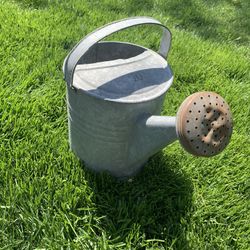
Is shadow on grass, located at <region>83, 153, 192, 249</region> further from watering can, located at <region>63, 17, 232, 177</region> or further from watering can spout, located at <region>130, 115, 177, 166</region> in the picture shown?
watering can spout, located at <region>130, 115, 177, 166</region>

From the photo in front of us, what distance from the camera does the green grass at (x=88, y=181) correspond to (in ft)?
5.22

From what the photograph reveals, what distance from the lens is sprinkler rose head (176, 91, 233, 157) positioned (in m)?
1.31

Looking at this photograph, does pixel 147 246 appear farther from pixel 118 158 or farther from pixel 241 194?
pixel 241 194

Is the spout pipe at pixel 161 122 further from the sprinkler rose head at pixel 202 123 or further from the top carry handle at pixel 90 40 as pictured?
the top carry handle at pixel 90 40

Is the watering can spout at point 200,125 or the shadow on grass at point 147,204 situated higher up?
the watering can spout at point 200,125

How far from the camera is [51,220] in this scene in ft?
5.22

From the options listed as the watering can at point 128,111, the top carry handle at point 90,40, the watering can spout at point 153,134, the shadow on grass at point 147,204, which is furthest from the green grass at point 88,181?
the top carry handle at point 90,40

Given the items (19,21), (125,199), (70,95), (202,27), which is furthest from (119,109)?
(202,27)

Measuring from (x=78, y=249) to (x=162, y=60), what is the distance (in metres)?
0.92

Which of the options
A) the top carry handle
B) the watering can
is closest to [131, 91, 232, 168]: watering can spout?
the watering can

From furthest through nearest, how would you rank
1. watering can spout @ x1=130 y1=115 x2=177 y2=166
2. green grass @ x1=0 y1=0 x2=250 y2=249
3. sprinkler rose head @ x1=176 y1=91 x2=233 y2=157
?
green grass @ x1=0 y1=0 x2=250 y2=249 < watering can spout @ x1=130 y1=115 x2=177 y2=166 < sprinkler rose head @ x1=176 y1=91 x2=233 y2=157

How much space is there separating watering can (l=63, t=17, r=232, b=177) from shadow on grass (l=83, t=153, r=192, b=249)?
3.2 inches

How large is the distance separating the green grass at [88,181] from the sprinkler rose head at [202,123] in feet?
1.65

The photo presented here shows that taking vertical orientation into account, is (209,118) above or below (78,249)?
above
